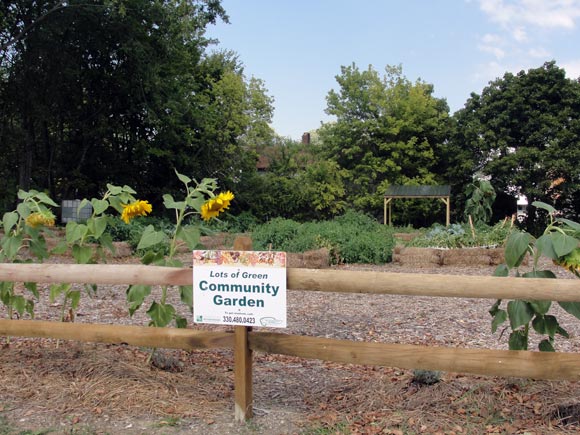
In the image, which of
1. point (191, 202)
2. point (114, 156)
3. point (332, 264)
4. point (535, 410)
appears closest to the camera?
point (535, 410)

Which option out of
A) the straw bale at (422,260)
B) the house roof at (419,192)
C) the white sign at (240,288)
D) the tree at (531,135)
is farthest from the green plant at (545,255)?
the tree at (531,135)

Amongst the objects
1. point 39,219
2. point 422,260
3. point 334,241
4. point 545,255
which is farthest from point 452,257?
point 39,219

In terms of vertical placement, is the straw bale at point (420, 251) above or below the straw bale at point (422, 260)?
above

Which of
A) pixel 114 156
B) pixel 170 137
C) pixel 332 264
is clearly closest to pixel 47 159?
pixel 114 156

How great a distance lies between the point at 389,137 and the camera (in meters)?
26.3

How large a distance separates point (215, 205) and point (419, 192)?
1937cm

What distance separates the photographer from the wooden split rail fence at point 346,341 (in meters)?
2.73

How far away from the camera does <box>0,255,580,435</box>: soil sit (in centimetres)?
302

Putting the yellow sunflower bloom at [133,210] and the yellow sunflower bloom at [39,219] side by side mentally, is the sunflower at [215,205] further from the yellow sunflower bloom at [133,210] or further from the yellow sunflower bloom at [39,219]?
the yellow sunflower bloom at [39,219]

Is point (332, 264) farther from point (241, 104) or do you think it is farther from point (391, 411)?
point (241, 104)

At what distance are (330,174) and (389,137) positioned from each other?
347 cm

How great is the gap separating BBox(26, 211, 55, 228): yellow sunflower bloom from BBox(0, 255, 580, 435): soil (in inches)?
39.0

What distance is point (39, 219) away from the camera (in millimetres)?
3750

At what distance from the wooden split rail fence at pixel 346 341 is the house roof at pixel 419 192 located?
19.3 meters
